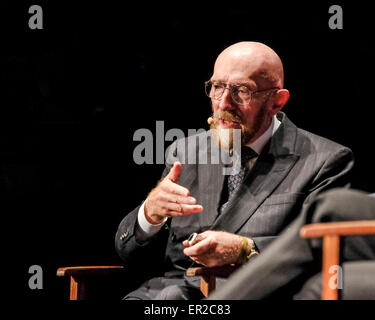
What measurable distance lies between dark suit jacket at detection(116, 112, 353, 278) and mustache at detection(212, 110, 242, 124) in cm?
20

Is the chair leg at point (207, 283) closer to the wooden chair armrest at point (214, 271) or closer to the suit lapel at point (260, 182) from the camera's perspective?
the wooden chair armrest at point (214, 271)

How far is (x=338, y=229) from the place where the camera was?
4.99 ft

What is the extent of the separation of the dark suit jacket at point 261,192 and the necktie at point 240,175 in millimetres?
45

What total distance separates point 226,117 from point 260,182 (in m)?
0.33

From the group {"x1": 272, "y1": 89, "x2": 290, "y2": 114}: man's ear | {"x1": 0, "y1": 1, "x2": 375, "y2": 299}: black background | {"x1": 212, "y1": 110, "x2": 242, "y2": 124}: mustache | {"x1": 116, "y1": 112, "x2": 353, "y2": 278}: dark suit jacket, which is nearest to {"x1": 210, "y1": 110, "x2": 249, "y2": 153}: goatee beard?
{"x1": 212, "y1": 110, "x2": 242, "y2": 124}: mustache

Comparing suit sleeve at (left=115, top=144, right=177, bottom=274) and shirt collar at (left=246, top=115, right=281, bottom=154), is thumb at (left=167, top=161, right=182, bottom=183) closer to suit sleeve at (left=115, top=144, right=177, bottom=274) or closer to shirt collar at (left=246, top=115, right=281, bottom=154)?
suit sleeve at (left=115, top=144, right=177, bottom=274)

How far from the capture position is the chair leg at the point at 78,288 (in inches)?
102

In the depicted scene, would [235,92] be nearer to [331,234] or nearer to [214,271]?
[214,271]

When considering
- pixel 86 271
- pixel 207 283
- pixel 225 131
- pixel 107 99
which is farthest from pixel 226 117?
pixel 107 99

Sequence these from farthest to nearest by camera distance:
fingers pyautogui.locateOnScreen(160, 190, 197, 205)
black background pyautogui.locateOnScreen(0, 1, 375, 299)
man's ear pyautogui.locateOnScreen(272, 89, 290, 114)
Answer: black background pyautogui.locateOnScreen(0, 1, 375, 299) < man's ear pyautogui.locateOnScreen(272, 89, 290, 114) < fingers pyautogui.locateOnScreen(160, 190, 197, 205)

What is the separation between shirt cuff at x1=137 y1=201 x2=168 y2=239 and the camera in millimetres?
2605

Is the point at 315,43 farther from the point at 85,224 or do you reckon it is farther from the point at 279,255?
the point at 279,255

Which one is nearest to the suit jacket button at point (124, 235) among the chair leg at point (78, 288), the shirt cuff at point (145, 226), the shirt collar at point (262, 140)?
the shirt cuff at point (145, 226)

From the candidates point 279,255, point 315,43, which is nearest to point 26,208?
point 315,43
